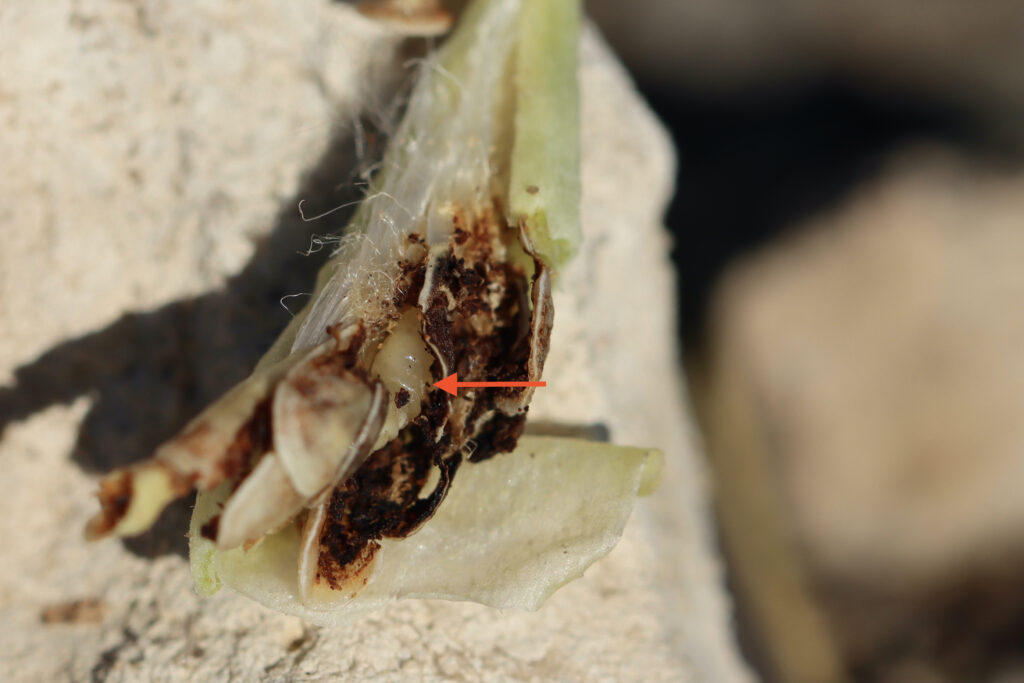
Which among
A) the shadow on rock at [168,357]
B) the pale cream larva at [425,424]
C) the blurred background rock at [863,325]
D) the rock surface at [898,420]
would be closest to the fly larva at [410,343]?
the pale cream larva at [425,424]

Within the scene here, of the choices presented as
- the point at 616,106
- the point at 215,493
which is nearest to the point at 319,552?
the point at 215,493

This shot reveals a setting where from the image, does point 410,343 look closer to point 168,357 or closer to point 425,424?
point 425,424

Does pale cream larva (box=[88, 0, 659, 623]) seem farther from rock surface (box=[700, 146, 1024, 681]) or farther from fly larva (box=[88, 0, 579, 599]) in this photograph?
rock surface (box=[700, 146, 1024, 681])

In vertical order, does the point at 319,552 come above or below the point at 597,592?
above

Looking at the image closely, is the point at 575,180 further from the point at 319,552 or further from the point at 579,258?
the point at 319,552

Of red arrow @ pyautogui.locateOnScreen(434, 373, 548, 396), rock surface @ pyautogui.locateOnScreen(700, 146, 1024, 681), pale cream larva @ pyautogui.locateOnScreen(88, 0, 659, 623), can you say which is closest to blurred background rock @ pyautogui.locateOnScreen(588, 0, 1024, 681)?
rock surface @ pyautogui.locateOnScreen(700, 146, 1024, 681)

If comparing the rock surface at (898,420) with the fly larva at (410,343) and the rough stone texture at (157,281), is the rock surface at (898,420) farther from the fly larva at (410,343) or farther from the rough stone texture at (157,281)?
the fly larva at (410,343)

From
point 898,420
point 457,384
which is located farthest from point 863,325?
point 457,384
